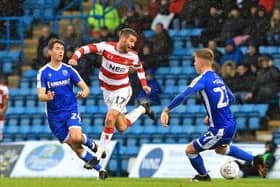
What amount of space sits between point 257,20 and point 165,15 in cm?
326

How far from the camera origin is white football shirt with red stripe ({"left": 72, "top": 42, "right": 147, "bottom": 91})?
1922 cm

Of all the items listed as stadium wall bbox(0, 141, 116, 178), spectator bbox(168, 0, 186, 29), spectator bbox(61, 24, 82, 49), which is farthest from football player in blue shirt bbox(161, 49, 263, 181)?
spectator bbox(61, 24, 82, 49)

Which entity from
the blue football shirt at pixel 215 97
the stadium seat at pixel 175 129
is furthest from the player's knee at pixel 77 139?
the stadium seat at pixel 175 129

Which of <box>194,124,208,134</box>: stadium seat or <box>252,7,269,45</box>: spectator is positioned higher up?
<box>252,7,269,45</box>: spectator

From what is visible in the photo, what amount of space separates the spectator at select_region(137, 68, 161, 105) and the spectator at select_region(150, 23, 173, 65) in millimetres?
739

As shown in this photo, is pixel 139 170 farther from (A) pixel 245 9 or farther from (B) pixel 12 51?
(B) pixel 12 51

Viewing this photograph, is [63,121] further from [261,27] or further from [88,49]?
[261,27]

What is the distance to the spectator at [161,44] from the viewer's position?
86.9ft

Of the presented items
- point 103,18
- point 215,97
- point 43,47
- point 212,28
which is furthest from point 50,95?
point 103,18

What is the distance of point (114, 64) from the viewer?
63.5 ft

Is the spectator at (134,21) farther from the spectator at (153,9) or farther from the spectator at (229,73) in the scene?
the spectator at (229,73)

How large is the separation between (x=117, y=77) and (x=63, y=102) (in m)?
1.48

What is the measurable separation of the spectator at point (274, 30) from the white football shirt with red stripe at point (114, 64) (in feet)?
20.7

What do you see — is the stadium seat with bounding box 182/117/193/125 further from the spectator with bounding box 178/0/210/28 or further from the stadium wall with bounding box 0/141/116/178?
the spectator with bounding box 178/0/210/28
